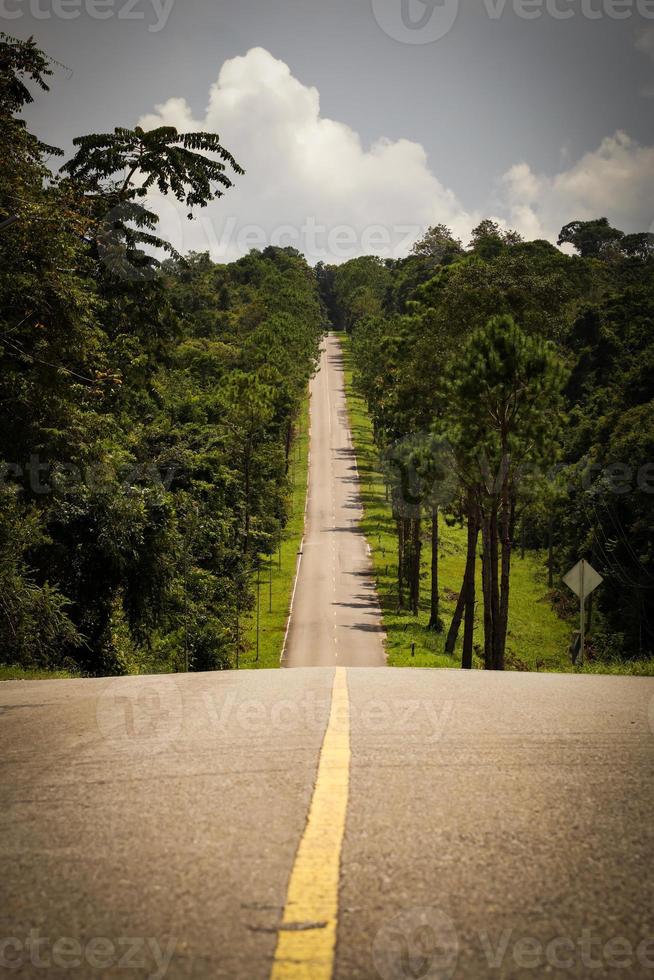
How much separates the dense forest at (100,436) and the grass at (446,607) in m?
9.32

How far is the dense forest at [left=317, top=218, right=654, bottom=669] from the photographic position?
78.1 ft

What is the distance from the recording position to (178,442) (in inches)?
1452

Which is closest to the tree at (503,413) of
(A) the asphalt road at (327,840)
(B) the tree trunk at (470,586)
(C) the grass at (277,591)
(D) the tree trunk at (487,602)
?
(D) the tree trunk at (487,602)

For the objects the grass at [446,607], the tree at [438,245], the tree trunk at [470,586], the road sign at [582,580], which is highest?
the tree at [438,245]

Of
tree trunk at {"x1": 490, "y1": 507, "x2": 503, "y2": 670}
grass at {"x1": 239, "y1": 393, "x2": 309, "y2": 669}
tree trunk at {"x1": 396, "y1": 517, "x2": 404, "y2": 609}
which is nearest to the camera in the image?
tree trunk at {"x1": 490, "y1": 507, "x2": 503, "y2": 670}

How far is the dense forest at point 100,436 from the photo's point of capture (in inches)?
519

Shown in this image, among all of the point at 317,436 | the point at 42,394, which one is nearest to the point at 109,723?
the point at 42,394

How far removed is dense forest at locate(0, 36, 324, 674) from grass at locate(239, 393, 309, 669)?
8.27 ft

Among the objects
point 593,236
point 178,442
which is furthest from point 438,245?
point 178,442

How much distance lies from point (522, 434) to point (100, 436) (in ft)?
42.9

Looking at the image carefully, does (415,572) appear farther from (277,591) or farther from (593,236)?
(593,236)

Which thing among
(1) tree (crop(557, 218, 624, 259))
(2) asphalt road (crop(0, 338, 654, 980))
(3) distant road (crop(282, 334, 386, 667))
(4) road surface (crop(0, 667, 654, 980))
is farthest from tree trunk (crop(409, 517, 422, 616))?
(1) tree (crop(557, 218, 624, 259))

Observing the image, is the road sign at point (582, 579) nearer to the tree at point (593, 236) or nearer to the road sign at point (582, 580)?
the road sign at point (582, 580)

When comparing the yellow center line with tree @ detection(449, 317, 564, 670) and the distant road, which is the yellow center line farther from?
the distant road
